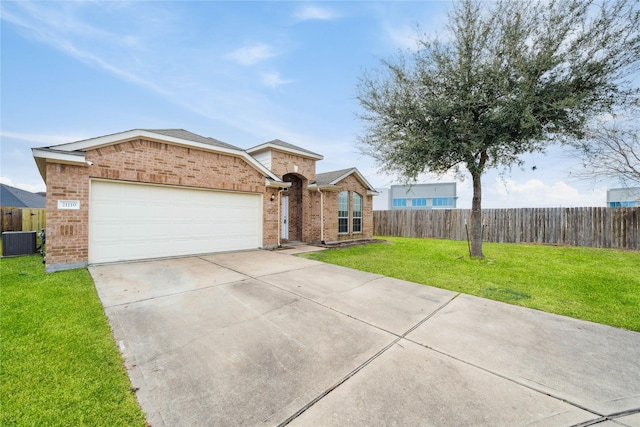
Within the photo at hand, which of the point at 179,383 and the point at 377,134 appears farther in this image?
the point at 377,134

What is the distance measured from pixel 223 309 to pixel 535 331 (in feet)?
14.7

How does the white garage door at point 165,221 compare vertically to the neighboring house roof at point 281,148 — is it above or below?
below

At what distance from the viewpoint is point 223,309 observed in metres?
4.00

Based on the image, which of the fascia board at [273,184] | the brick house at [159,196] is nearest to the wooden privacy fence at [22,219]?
the brick house at [159,196]

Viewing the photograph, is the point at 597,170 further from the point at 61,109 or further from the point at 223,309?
the point at 61,109

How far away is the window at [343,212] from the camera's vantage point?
1322 cm

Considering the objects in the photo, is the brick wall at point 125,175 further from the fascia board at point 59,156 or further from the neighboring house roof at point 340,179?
the neighboring house roof at point 340,179

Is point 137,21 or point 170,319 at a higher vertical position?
point 137,21

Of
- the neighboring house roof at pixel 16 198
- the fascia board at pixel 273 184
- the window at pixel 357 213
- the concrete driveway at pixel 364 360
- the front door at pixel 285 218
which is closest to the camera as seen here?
the concrete driveway at pixel 364 360

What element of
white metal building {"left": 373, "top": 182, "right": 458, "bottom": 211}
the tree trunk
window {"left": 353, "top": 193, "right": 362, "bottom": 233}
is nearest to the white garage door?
window {"left": 353, "top": 193, "right": 362, "bottom": 233}

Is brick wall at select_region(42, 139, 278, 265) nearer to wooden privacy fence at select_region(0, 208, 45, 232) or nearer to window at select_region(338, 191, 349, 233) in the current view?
window at select_region(338, 191, 349, 233)

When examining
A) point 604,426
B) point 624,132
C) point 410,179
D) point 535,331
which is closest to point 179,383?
point 604,426

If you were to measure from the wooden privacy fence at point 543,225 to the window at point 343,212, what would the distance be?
18.6ft

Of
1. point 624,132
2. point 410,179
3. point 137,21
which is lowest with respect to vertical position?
point 410,179
